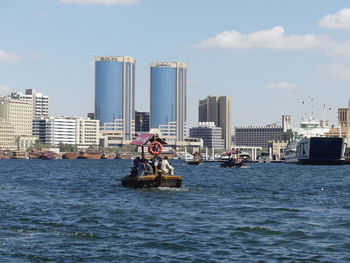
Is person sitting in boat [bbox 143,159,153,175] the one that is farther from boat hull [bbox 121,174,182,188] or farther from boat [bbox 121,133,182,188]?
boat hull [bbox 121,174,182,188]

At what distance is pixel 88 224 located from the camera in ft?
124

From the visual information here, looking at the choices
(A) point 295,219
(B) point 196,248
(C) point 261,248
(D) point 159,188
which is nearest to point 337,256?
(C) point 261,248

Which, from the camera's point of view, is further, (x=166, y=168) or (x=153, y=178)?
(x=166, y=168)

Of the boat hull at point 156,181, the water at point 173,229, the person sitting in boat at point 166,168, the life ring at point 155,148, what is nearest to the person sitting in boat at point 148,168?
the boat hull at point 156,181

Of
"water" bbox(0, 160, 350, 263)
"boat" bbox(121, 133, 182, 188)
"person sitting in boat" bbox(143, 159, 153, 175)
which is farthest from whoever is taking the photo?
"person sitting in boat" bbox(143, 159, 153, 175)

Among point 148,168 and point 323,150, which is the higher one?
point 323,150

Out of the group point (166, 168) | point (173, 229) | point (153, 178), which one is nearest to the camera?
point (173, 229)

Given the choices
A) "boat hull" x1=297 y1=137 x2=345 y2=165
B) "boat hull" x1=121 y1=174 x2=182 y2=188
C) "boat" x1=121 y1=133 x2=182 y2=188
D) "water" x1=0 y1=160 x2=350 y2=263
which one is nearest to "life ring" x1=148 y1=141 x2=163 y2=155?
"boat" x1=121 y1=133 x2=182 y2=188

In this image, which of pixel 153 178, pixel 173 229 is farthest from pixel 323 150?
pixel 173 229

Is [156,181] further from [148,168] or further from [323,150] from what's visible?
[323,150]

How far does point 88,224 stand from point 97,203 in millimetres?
12308

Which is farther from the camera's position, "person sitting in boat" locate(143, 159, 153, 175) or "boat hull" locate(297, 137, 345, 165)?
"boat hull" locate(297, 137, 345, 165)

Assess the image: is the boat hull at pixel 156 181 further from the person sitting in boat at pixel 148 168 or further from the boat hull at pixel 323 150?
the boat hull at pixel 323 150

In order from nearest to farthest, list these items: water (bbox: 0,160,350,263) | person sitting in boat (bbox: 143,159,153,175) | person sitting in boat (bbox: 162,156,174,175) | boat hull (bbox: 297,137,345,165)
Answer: water (bbox: 0,160,350,263) < person sitting in boat (bbox: 162,156,174,175) < person sitting in boat (bbox: 143,159,153,175) < boat hull (bbox: 297,137,345,165)
